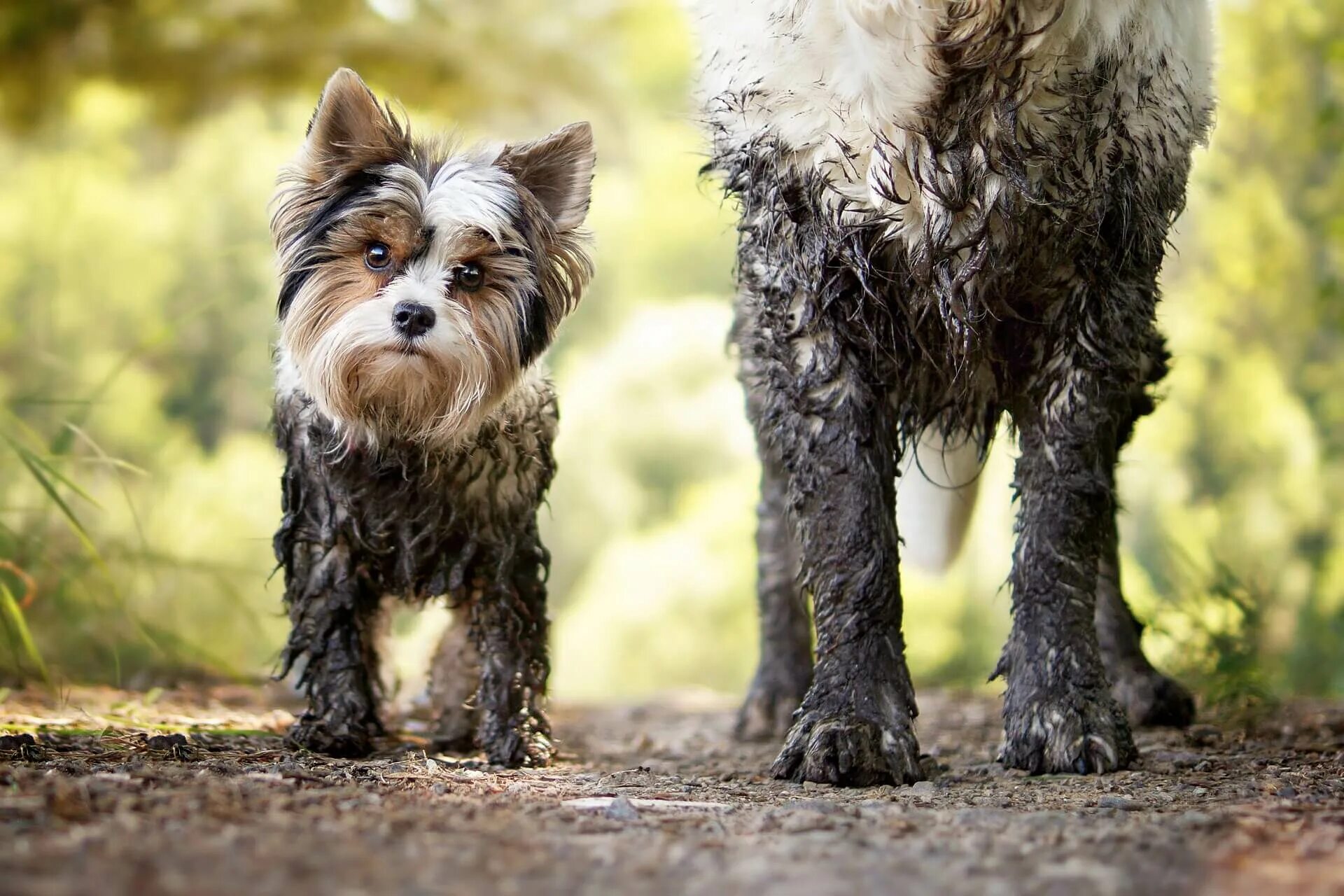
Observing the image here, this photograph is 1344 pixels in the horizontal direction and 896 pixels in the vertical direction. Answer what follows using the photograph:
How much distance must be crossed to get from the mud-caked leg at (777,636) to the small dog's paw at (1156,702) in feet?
3.45

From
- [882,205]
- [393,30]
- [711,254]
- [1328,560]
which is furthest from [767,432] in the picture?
[711,254]

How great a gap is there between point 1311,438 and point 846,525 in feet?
22.1

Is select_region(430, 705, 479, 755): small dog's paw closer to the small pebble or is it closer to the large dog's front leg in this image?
the large dog's front leg

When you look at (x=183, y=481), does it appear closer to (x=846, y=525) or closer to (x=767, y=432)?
(x=767, y=432)

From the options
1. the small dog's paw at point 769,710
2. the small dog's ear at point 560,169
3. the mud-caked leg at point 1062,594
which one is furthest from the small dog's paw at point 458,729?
the mud-caked leg at point 1062,594

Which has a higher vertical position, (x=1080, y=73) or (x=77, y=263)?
(x=77, y=263)

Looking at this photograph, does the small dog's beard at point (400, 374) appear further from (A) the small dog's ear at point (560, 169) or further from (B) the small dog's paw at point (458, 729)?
(B) the small dog's paw at point (458, 729)

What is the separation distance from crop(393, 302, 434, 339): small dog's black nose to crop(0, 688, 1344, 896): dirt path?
1112 millimetres

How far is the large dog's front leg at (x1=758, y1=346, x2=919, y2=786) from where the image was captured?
11.5 ft

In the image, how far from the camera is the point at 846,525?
363cm

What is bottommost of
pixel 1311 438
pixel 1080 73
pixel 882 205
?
pixel 882 205

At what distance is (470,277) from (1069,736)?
1980 millimetres

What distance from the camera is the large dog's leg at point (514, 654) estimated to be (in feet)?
13.2

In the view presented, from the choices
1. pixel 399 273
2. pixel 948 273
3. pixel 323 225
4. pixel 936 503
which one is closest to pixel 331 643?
pixel 399 273
